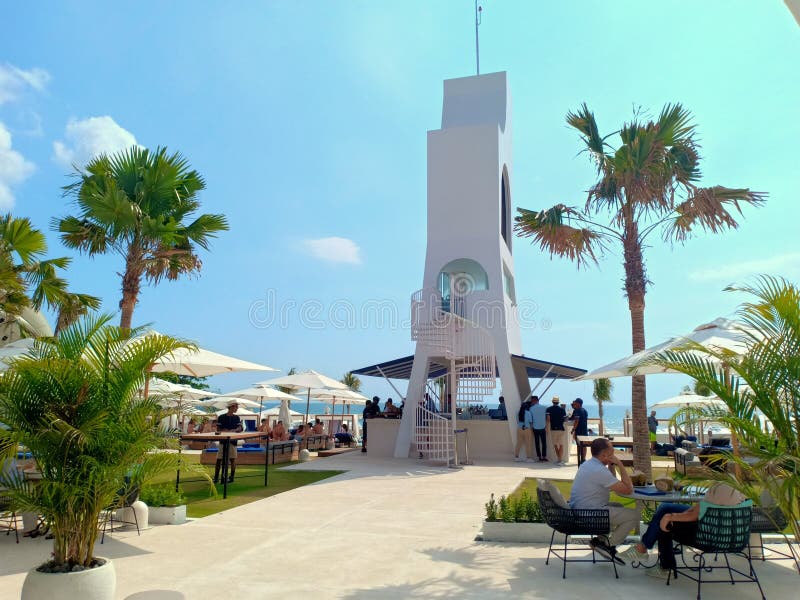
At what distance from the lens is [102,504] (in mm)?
3961

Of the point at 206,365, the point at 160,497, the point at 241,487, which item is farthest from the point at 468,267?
the point at 160,497

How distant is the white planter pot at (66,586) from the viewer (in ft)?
11.9

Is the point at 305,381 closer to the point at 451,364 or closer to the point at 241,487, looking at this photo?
the point at 451,364

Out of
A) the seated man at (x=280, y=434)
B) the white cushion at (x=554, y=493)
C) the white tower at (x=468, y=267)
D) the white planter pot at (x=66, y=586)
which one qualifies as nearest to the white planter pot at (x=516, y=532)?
the white cushion at (x=554, y=493)

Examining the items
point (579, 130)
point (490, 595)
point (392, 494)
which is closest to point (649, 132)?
point (579, 130)

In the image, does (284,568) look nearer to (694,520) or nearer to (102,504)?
(102,504)

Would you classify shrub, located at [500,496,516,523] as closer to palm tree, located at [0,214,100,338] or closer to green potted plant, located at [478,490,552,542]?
green potted plant, located at [478,490,552,542]

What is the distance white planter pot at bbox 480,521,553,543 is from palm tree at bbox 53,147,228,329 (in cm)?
755

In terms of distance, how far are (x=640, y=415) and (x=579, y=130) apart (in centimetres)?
603

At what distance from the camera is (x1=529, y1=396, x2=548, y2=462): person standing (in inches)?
574

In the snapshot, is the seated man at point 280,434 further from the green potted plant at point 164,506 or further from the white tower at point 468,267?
the green potted plant at point 164,506

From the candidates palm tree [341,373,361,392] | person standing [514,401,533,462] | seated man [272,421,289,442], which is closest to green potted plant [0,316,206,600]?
person standing [514,401,533,462]

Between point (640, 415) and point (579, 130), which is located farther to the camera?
point (579, 130)

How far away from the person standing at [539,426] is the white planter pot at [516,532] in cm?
841
